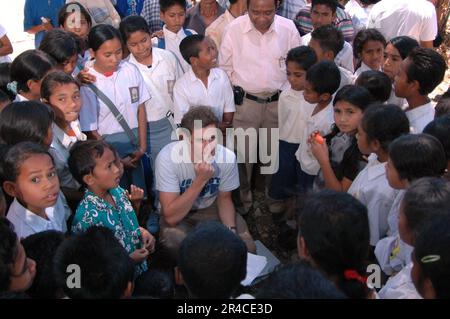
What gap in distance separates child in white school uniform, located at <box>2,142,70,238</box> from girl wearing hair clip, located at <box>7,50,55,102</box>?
820 mm

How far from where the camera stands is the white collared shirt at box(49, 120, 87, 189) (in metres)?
2.70

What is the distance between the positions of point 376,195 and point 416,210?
1.99 ft

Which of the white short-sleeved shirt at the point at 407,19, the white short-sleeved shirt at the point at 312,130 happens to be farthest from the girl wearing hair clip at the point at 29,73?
the white short-sleeved shirt at the point at 407,19

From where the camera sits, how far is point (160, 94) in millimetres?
3574

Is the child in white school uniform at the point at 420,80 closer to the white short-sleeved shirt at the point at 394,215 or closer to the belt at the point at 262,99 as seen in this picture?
the white short-sleeved shirt at the point at 394,215

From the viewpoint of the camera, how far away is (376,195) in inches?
91.9

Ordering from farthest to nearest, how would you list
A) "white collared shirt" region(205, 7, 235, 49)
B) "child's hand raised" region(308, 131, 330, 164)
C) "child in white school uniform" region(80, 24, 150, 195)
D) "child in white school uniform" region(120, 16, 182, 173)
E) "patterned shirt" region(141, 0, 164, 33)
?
1. "patterned shirt" region(141, 0, 164, 33)
2. "white collared shirt" region(205, 7, 235, 49)
3. "child in white school uniform" region(120, 16, 182, 173)
4. "child in white school uniform" region(80, 24, 150, 195)
5. "child's hand raised" region(308, 131, 330, 164)

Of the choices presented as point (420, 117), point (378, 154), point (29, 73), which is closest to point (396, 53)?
point (420, 117)

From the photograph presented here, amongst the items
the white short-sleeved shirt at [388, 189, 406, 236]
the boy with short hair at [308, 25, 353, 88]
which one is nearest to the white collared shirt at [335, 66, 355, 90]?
the boy with short hair at [308, 25, 353, 88]

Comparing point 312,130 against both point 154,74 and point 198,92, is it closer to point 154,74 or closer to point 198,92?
point 198,92

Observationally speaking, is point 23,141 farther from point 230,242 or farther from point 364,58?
point 364,58

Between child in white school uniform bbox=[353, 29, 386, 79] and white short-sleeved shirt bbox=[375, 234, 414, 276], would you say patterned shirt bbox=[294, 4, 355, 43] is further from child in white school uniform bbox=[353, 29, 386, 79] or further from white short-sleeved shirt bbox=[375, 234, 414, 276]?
white short-sleeved shirt bbox=[375, 234, 414, 276]

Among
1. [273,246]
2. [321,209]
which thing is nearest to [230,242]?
[321,209]

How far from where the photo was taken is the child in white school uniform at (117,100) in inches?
125
